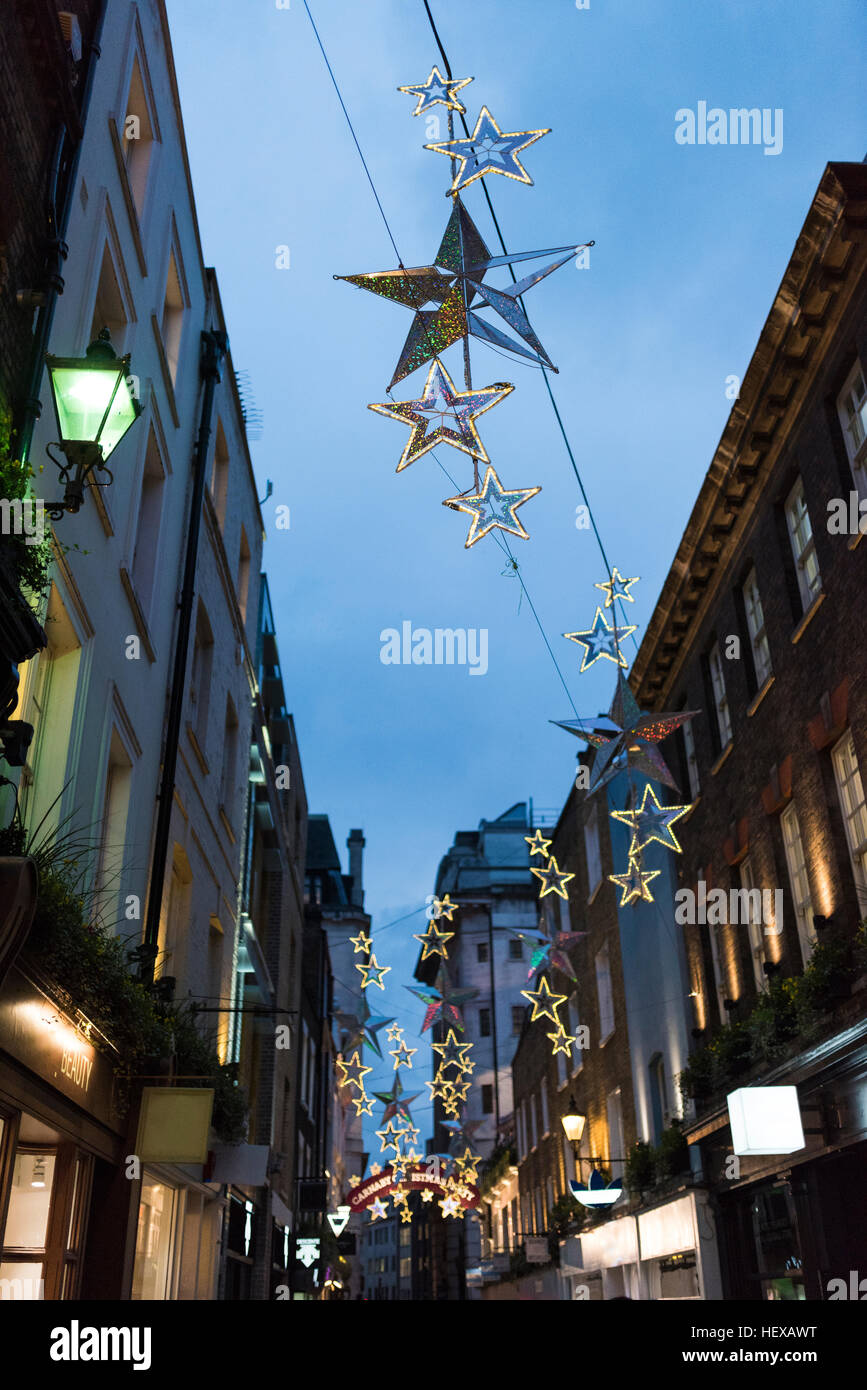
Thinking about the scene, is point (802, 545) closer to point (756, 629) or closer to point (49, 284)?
point (756, 629)

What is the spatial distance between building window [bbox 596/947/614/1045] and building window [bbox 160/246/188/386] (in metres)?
16.4

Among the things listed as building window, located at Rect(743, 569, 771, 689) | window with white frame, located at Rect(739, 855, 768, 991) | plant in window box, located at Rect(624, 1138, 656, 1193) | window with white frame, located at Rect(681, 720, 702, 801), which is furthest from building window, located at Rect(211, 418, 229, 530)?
plant in window box, located at Rect(624, 1138, 656, 1193)

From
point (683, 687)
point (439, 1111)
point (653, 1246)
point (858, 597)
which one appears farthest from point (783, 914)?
point (439, 1111)

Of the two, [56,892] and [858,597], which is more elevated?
[858,597]

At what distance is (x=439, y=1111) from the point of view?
71.2 m

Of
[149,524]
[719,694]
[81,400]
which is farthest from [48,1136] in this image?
[719,694]

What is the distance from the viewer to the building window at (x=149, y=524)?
12412 millimetres

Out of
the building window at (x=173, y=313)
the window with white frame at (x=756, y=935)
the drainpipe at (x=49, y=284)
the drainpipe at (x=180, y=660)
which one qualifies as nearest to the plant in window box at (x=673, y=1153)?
the window with white frame at (x=756, y=935)

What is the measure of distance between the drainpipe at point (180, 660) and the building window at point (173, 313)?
84cm

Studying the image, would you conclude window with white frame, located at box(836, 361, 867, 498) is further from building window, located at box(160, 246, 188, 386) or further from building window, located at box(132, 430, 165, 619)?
building window, located at box(160, 246, 188, 386)

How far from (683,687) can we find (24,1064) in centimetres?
1530

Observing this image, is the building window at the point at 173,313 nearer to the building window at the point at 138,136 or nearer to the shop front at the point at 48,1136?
the building window at the point at 138,136

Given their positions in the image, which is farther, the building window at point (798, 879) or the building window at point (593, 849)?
the building window at point (593, 849)
